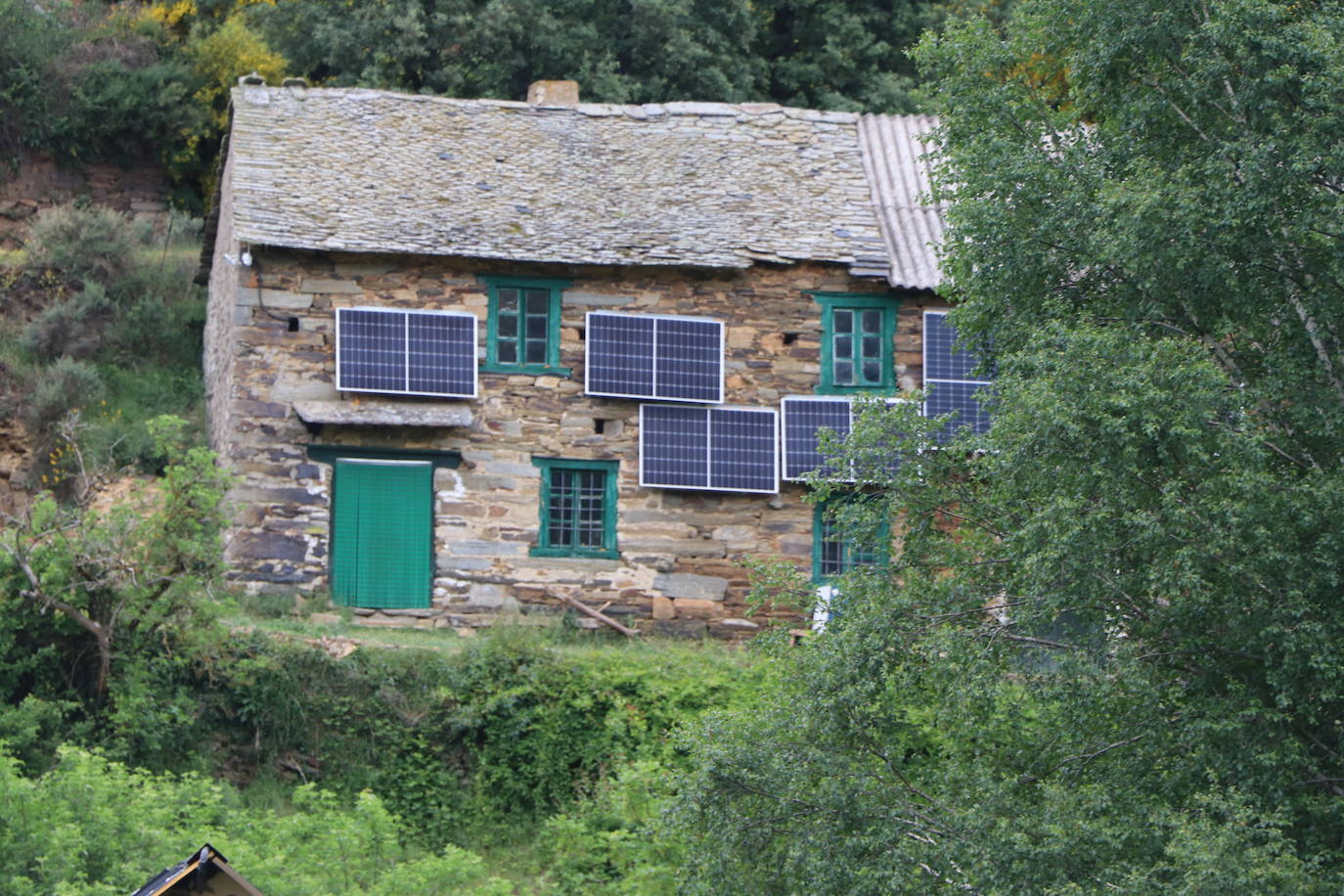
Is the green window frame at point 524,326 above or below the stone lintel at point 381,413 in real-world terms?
above

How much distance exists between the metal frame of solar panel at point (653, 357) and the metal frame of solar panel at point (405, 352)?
4.86ft

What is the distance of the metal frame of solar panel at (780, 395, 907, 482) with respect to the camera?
72.4ft

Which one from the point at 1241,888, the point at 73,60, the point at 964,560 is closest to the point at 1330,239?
the point at 964,560

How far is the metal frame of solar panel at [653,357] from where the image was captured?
72.1 ft

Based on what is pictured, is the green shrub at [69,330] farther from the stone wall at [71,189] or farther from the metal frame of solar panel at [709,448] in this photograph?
the metal frame of solar panel at [709,448]

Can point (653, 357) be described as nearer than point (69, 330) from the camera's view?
Yes

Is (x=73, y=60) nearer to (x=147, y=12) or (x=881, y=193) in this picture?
(x=147, y=12)

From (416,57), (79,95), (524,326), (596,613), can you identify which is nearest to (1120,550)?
(596,613)

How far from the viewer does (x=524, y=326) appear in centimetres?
2222

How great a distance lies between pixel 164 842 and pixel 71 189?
63.5 ft

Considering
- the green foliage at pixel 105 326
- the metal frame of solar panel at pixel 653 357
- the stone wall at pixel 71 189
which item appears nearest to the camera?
the metal frame of solar panel at pixel 653 357

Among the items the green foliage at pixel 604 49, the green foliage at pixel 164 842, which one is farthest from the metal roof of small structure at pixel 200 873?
the green foliage at pixel 604 49

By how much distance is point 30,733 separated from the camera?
16828mm

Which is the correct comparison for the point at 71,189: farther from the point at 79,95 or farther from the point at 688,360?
the point at 688,360
